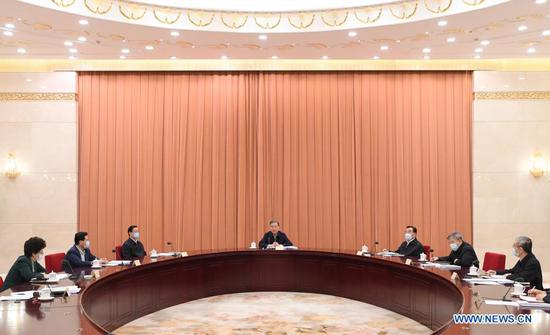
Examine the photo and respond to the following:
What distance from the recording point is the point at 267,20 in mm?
7898

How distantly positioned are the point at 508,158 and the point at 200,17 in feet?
19.3

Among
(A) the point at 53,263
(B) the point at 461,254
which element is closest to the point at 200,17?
(A) the point at 53,263

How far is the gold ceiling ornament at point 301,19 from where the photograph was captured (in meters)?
7.81

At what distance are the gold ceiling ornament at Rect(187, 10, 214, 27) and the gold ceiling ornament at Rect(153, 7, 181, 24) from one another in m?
0.17

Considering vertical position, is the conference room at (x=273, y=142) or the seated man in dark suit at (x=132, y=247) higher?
the conference room at (x=273, y=142)

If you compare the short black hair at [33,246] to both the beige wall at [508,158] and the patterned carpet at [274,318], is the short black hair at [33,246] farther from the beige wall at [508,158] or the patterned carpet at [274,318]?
the beige wall at [508,158]

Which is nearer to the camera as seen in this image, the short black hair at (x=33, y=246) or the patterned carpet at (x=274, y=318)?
the short black hair at (x=33, y=246)

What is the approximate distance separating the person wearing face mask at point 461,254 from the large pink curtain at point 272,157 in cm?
327

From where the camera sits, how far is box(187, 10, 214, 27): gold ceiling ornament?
768 centimetres

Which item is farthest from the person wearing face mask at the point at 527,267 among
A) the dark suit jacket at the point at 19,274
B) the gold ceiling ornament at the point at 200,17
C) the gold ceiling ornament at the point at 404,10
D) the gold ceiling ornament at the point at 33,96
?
the gold ceiling ornament at the point at 33,96

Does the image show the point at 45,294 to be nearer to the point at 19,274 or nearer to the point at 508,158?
the point at 19,274

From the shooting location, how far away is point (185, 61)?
10.1 meters

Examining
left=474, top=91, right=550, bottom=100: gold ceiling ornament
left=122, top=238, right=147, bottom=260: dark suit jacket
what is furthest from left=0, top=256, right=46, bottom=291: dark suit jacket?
left=474, top=91, right=550, bottom=100: gold ceiling ornament

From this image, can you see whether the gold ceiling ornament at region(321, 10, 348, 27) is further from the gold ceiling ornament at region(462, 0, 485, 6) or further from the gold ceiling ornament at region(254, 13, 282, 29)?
the gold ceiling ornament at region(462, 0, 485, 6)
